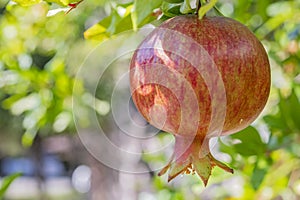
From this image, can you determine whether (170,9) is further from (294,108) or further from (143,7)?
(294,108)

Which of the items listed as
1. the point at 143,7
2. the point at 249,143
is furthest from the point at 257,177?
the point at 143,7

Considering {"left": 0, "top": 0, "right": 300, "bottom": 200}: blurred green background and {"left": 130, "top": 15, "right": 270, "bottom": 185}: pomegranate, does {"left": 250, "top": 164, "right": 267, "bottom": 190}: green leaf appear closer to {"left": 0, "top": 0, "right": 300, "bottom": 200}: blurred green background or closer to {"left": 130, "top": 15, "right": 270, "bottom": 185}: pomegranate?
{"left": 0, "top": 0, "right": 300, "bottom": 200}: blurred green background

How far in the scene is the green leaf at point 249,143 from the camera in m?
1.17

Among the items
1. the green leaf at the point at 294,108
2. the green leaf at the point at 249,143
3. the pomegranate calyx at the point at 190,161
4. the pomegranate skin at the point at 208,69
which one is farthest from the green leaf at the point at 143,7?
the green leaf at the point at 294,108

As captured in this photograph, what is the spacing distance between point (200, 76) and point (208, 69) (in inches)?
0.5

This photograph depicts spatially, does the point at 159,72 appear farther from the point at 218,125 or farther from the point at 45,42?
the point at 45,42

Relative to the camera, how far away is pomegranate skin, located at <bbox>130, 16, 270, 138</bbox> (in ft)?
1.95

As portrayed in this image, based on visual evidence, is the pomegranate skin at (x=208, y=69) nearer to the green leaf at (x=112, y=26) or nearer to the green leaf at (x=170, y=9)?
the green leaf at (x=170, y=9)

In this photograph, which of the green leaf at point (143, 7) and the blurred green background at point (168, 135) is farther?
the blurred green background at point (168, 135)

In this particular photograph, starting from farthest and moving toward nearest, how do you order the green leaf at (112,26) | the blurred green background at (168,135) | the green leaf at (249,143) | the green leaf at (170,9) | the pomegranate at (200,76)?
1. the blurred green background at (168,135)
2. the green leaf at (249,143)
3. the green leaf at (112,26)
4. the green leaf at (170,9)
5. the pomegranate at (200,76)

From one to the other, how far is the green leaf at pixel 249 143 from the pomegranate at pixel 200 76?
53 cm

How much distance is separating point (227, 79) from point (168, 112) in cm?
8

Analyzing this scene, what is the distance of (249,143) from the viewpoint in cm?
121

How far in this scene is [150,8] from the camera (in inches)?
26.4
